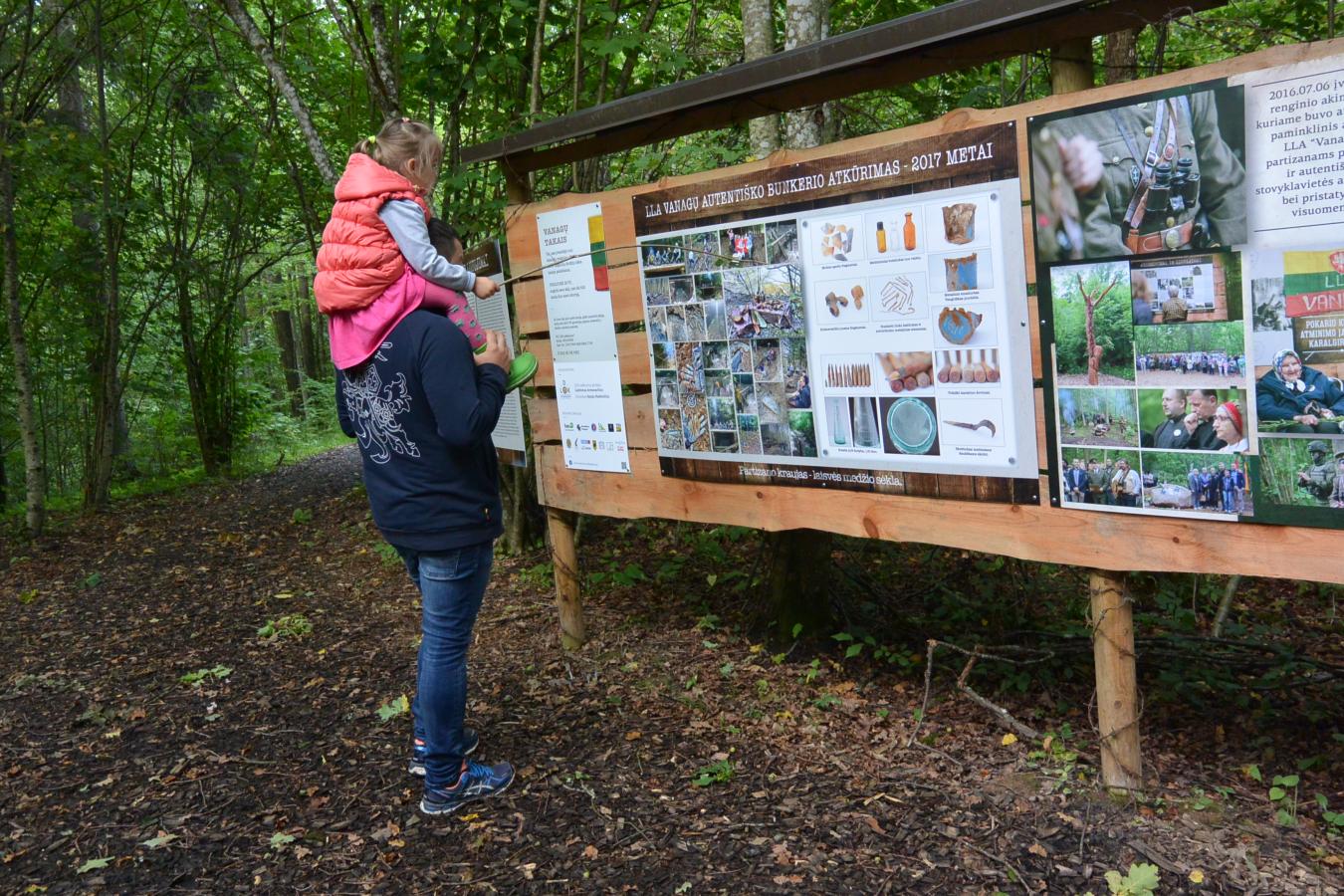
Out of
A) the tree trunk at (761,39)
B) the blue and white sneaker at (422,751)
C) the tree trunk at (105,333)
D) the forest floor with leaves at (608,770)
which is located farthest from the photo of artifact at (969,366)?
the tree trunk at (105,333)

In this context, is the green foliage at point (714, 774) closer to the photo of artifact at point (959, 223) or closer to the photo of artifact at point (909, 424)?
the photo of artifact at point (909, 424)

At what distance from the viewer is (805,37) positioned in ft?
16.1

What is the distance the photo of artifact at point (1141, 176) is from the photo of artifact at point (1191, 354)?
0.22 meters

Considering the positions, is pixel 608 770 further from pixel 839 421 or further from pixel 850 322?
pixel 850 322

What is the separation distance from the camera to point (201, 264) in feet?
37.3

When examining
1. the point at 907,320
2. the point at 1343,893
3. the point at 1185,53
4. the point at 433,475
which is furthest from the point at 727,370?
the point at 1185,53

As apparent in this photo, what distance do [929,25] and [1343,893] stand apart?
107 inches

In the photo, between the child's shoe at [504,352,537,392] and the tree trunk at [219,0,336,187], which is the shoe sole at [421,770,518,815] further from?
the tree trunk at [219,0,336,187]

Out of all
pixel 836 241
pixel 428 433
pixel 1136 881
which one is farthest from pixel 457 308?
pixel 1136 881

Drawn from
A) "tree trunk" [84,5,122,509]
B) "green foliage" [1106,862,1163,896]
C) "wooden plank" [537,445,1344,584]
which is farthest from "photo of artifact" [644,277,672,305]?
"tree trunk" [84,5,122,509]

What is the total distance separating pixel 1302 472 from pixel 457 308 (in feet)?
8.30

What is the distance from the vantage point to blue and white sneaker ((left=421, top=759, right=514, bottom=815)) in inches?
129

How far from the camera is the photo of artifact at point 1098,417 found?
108 inches

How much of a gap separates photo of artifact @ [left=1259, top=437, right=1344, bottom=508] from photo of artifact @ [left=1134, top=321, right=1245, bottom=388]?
21 centimetres
